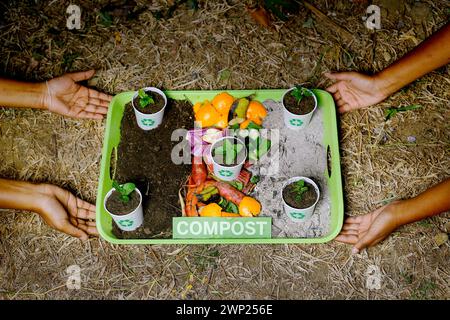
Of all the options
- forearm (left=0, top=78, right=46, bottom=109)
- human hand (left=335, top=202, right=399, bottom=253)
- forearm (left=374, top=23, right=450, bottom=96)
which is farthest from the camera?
forearm (left=0, top=78, right=46, bottom=109)

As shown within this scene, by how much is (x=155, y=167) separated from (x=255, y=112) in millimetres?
543

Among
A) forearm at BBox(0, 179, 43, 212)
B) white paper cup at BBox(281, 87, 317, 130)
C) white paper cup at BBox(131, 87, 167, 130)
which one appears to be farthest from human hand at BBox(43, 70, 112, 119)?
white paper cup at BBox(281, 87, 317, 130)

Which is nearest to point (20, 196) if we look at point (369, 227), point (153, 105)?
point (153, 105)

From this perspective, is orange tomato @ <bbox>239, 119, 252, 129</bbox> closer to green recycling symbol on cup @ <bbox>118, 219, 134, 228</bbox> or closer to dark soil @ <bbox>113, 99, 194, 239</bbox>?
dark soil @ <bbox>113, 99, 194, 239</bbox>

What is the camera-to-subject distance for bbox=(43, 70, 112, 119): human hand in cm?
241

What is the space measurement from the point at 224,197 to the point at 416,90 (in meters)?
1.21

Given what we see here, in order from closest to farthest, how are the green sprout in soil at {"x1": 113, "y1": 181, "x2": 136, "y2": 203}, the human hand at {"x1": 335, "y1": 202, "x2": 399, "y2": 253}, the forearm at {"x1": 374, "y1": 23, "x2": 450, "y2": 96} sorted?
the green sprout in soil at {"x1": 113, "y1": 181, "x2": 136, "y2": 203}
the human hand at {"x1": 335, "y1": 202, "x2": 399, "y2": 253}
the forearm at {"x1": 374, "y1": 23, "x2": 450, "y2": 96}

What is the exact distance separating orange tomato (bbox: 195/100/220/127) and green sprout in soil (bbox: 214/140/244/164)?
186mm

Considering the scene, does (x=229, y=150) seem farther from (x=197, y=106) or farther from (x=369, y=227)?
(x=369, y=227)

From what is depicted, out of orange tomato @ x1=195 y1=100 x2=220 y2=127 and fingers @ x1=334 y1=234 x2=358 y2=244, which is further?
Answer: orange tomato @ x1=195 y1=100 x2=220 y2=127

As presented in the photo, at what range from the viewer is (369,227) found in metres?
2.15

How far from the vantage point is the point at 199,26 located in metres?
2.75

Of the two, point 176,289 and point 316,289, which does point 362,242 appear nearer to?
point 316,289
